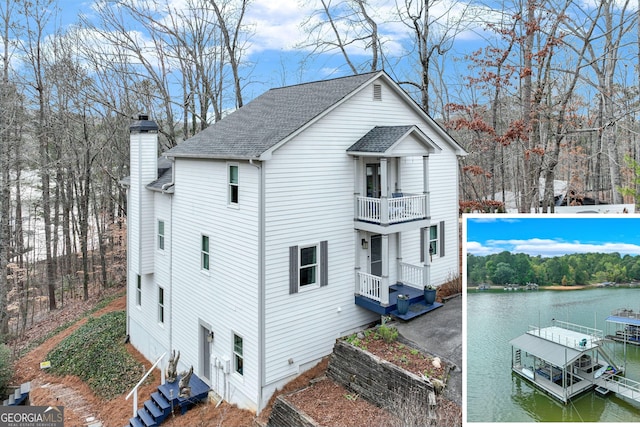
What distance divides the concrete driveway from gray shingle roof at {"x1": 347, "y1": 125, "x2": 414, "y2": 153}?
4803 mm

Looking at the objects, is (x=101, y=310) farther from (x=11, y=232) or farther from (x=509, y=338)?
(x=509, y=338)

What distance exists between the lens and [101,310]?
22281mm

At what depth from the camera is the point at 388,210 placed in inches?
466

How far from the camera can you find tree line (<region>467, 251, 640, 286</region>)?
2.94 meters

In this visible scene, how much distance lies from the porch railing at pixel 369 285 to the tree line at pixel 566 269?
30.2 feet

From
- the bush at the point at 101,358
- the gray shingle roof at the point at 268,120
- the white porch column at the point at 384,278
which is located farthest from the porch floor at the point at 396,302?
the bush at the point at 101,358

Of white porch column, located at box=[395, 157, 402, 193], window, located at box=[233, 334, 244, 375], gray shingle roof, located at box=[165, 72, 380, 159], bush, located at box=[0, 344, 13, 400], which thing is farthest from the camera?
bush, located at box=[0, 344, 13, 400]

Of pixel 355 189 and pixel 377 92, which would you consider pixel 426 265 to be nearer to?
pixel 355 189

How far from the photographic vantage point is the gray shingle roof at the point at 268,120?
1113 cm

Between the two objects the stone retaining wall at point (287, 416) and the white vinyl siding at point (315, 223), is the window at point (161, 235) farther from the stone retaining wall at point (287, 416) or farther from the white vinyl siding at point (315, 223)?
the stone retaining wall at point (287, 416)

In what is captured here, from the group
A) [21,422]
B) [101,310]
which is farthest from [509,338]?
[101,310]

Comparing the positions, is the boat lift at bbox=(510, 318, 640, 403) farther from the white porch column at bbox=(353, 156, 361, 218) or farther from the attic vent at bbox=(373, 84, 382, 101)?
the attic vent at bbox=(373, 84, 382, 101)

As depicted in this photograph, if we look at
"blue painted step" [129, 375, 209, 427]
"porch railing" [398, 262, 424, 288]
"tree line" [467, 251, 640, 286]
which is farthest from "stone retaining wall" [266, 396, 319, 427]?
"tree line" [467, 251, 640, 286]

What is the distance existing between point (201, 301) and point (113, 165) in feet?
62.4
